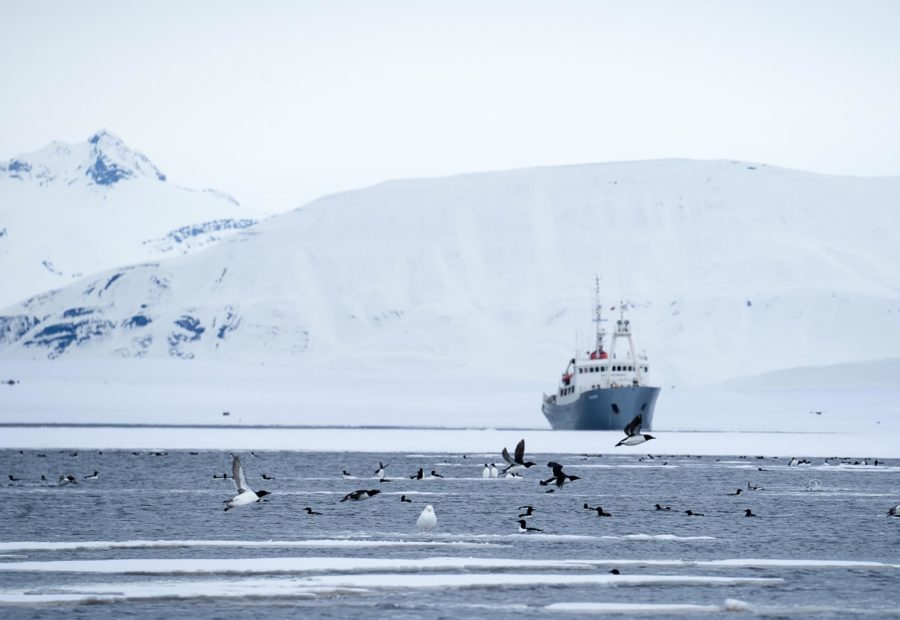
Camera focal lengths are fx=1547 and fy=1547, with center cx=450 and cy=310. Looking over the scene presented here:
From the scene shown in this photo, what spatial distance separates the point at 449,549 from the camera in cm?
3303

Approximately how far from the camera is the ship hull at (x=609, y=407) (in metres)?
114

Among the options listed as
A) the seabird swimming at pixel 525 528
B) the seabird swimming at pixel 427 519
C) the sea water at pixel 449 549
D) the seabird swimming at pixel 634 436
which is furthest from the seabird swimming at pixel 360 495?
the seabird swimming at pixel 427 519

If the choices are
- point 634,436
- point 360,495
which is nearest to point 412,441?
point 360,495

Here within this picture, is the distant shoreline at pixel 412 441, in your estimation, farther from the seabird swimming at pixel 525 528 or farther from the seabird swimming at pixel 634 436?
the seabird swimming at pixel 525 528

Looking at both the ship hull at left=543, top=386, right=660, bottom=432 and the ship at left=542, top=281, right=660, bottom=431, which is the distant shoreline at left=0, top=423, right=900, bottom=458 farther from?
the ship at left=542, top=281, right=660, bottom=431

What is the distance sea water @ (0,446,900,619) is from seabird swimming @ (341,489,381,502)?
0.98ft

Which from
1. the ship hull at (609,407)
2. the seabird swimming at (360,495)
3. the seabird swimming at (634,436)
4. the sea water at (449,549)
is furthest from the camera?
the ship hull at (609,407)

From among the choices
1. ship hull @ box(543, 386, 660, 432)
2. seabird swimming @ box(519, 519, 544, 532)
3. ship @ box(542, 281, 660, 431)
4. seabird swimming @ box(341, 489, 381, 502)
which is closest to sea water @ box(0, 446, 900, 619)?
seabird swimming @ box(519, 519, 544, 532)

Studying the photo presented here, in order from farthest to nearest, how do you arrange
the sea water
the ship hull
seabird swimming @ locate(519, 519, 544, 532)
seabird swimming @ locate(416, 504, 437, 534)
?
1. the ship hull
2. seabird swimming @ locate(519, 519, 544, 532)
3. seabird swimming @ locate(416, 504, 437, 534)
4. the sea water

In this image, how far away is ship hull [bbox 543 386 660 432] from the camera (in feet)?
374

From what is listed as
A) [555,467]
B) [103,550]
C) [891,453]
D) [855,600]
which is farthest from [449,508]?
[891,453]

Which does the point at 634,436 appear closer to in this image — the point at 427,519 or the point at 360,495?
the point at 360,495

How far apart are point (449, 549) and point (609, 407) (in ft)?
271

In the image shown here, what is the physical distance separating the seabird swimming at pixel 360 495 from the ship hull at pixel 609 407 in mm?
66942
